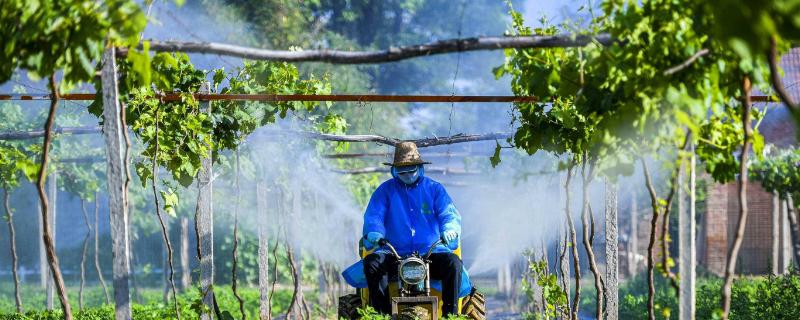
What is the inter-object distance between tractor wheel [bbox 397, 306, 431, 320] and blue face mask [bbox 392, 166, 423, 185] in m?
1.48

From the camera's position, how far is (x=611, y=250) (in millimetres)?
9688

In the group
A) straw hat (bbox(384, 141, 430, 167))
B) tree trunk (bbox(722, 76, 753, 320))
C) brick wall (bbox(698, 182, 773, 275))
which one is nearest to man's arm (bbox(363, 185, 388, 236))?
straw hat (bbox(384, 141, 430, 167))

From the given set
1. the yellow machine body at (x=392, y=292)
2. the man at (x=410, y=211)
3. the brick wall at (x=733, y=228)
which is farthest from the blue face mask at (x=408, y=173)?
the brick wall at (x=733, y=228)

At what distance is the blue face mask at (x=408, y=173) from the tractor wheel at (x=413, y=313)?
148 cm

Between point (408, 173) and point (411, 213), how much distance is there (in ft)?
1.10

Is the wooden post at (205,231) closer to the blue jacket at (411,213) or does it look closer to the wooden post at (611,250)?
the blue jacket at (411,213)

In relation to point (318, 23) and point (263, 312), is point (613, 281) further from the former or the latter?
point (318, 23)

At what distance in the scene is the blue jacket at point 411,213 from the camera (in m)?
10.3

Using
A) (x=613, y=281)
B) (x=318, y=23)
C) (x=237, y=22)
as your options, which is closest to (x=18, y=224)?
(x=237, y=22)

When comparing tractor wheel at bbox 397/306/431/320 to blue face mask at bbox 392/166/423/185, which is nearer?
tractor wheel at bbox 397/306/431/320

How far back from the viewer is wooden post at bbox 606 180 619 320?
31.6ft

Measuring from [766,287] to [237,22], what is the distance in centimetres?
1903

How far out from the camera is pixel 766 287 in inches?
594

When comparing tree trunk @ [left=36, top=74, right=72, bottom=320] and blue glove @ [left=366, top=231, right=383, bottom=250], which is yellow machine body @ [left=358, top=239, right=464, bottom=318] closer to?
blue glove @ [left=366, top=231, right=383, bottom=250]
